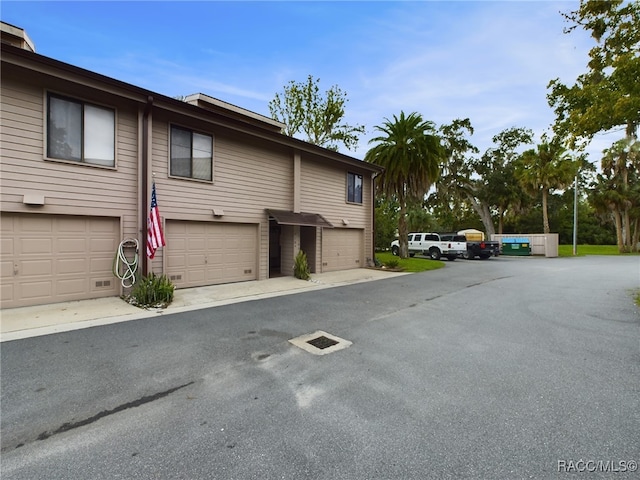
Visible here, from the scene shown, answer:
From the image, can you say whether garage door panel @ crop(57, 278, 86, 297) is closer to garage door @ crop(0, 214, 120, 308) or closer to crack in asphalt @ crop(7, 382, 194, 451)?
garage door @ crop(0, 214, 120, 308)

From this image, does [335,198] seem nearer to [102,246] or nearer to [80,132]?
[102,246]

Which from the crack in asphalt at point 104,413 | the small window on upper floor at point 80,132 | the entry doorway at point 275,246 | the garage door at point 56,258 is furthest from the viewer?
the entry doorway at point 275,246

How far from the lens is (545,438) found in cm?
252

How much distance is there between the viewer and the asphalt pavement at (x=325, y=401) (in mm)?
2271

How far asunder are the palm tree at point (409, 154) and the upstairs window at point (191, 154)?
10.9m

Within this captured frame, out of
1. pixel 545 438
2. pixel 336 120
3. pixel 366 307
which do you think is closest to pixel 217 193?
pixel 366 307

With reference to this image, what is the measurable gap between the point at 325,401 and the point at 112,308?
6.07 metres

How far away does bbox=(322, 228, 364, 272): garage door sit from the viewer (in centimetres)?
1400

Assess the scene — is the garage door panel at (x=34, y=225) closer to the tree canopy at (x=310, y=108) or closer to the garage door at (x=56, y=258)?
the garage door at (x=56, y=258)

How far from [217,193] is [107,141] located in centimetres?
319

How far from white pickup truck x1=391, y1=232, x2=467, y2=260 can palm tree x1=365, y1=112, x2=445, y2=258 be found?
494cm

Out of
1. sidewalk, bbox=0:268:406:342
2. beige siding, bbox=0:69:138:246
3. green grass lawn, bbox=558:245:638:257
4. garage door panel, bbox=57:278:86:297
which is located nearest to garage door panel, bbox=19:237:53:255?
beige siding, bbox=0:69:138:246

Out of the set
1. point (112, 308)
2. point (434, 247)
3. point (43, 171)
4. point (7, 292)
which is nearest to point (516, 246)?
point (434, 247)

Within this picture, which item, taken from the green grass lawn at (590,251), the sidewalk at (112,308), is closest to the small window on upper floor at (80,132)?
the sidewalk at (112,308)
